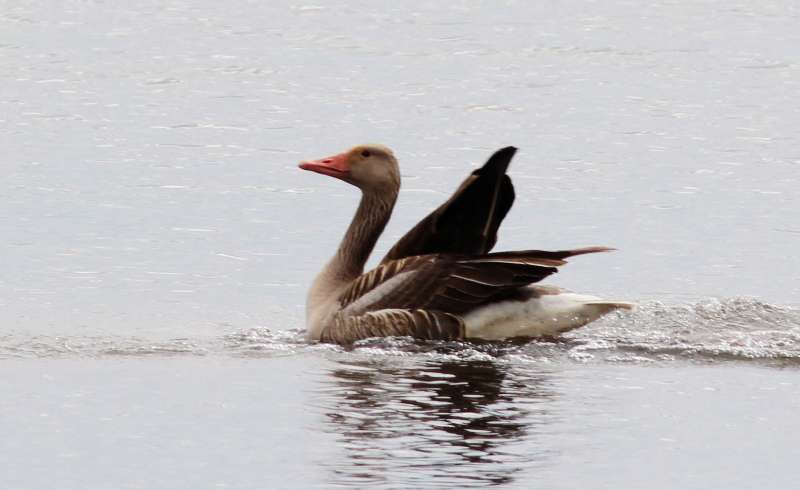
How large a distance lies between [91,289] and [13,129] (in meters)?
8.14

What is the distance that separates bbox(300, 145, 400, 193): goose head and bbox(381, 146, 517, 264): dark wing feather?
2.29ft

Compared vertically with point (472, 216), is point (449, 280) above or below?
below

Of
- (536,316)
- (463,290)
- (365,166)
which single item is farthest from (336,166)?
(536,316)

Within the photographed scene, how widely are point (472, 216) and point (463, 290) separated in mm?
559

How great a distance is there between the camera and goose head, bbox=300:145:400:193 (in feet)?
46.4

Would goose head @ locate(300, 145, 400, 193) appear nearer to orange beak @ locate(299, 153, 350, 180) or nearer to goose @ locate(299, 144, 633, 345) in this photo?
orange beak @ locate(299, 153, 350, 180)

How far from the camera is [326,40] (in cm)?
3256

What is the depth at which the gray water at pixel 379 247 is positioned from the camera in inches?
392

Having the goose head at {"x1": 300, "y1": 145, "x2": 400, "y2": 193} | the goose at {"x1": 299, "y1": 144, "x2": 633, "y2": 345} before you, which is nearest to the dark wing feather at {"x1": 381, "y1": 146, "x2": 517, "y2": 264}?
the goose at {"x1": 299, "y1": 144, "x2": 633, "y2": 345}

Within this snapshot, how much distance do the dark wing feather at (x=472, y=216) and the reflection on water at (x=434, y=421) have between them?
1.17 metres

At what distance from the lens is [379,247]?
17.3m

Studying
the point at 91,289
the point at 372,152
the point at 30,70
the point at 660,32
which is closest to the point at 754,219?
the point at 372,152

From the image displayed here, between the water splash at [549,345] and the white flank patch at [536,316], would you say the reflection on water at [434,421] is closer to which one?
the water splash at [549,345]

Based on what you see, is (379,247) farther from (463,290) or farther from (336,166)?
(463,290)
